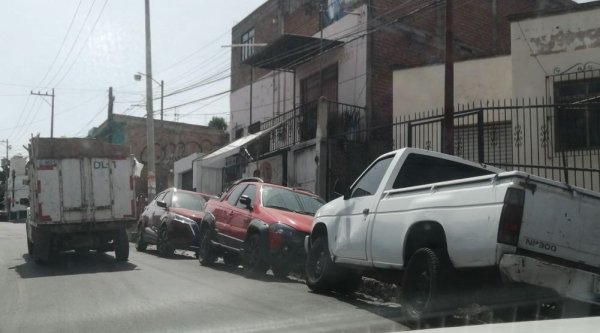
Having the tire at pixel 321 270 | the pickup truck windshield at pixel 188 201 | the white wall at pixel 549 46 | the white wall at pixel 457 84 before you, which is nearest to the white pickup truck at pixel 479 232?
the tire at pixel 321 270

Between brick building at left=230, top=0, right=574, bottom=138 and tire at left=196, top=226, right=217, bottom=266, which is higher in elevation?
brick building at left=230, top=0, right=574, bottom=138

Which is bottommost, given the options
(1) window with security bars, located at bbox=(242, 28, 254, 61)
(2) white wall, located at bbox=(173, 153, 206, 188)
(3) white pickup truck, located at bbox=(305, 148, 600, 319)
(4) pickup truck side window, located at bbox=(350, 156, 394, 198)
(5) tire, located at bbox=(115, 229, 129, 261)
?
(5) tire, located at bbox=(115, 229, 129, 261)

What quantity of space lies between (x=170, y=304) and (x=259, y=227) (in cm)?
297

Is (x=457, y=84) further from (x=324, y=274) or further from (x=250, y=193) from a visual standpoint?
(x=324, y=274)

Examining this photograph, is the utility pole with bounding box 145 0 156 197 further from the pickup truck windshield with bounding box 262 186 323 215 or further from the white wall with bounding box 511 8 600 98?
the white wall with bounding box 511 8 600 98

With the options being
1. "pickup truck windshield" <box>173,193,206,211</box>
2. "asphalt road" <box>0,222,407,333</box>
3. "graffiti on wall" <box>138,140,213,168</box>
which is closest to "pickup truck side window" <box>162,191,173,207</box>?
"pickup truck windshield" <box>173,193,206,211</box>

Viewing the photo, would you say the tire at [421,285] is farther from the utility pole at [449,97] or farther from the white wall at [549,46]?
the white wall at [549,46]

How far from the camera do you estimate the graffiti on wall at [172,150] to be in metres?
43.8

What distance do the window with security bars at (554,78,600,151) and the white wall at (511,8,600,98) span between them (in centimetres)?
47

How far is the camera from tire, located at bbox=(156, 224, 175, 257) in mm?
14984

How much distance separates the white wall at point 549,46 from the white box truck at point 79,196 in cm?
897

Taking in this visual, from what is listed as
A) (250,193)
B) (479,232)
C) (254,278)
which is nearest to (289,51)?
(250,193)

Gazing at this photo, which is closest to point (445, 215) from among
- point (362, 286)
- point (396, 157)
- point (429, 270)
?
point (429, 270)

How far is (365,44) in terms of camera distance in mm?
19359
